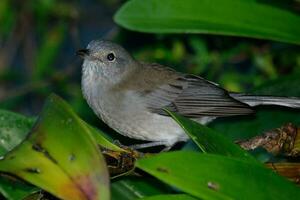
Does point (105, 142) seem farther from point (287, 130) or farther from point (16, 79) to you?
point (16, 79)

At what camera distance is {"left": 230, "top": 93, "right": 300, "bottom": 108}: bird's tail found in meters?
3.24

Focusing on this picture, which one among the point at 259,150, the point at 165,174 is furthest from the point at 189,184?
the point at 259,150

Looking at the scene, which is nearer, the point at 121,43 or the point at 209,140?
the point at 209,140

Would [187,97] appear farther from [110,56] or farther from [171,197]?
[171,197]

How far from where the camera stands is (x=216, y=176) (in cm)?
195

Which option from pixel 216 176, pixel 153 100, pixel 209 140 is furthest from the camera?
pixel 153 100

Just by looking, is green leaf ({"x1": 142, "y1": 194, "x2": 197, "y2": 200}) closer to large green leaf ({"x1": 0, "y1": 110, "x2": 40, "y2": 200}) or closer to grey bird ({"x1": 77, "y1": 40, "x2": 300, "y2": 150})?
large green leaf ({"x1": 0, "y1": 110, "x2": 40, "y2": 200})

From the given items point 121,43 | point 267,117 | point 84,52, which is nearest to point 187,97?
point 267,117

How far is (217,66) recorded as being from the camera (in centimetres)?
458

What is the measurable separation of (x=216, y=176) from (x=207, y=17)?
1.52 metres

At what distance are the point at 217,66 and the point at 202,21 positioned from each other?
1233 mm

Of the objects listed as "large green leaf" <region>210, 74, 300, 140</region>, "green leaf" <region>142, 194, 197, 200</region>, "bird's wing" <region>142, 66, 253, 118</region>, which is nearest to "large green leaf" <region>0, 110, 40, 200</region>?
"green leaf" <region>142, 194, 197, 200</region>

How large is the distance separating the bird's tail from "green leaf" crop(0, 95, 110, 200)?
1.48m

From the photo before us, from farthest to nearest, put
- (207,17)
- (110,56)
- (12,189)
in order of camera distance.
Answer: (110,56) < (207,17) < (12,189)
